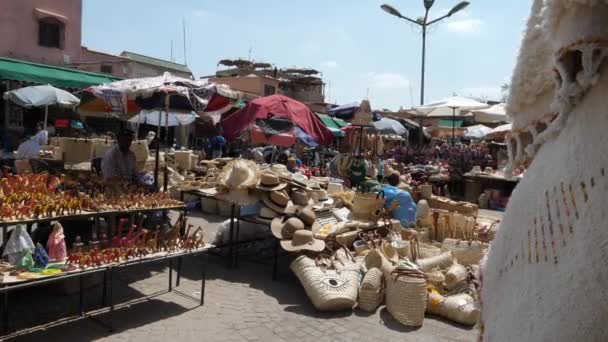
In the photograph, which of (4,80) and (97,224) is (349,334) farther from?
(4,80)

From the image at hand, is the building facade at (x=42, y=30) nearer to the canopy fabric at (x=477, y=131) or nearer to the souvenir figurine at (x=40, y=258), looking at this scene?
the souvenir figurine at (x=40, y=258)

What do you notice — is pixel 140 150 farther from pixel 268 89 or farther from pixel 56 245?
pixel 268 89

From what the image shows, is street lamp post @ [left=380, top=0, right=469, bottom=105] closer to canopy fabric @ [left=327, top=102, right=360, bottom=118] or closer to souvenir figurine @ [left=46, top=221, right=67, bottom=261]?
canopy fabric @ [left=327, top=102, right=360, bottom=118]

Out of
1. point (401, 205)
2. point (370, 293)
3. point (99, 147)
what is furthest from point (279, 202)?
point (99, 147)

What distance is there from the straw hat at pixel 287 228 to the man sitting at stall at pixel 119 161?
6.75 feet

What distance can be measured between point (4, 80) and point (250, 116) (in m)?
9.34

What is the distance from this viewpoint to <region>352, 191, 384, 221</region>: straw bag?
20.8ft

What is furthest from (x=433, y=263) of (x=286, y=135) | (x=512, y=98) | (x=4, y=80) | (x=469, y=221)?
(x=4, y=80)

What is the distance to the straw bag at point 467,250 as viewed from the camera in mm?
5562

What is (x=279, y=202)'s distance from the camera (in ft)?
19.4

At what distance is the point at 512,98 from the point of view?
1.18 meters

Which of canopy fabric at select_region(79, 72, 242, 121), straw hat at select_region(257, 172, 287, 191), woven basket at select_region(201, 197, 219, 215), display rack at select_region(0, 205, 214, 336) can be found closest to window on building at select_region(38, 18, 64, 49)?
woven basket at select_region(201, 197, 219, 215)

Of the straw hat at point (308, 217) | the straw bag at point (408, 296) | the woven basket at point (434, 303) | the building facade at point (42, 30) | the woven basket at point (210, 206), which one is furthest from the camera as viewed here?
the building facade at point (42, 30)

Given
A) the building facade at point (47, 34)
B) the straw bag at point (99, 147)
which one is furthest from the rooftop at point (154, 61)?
the straw bag at point (99, 147)
